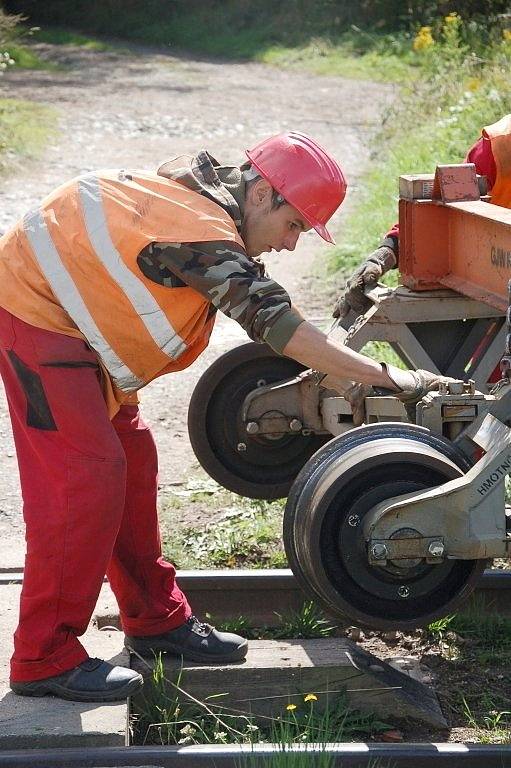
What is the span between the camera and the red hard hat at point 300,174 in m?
3.68

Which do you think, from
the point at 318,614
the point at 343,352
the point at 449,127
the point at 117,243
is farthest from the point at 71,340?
the point at 449,127

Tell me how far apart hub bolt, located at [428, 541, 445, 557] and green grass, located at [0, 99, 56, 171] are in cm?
1172

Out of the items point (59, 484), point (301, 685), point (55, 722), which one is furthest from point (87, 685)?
point (301, 685)

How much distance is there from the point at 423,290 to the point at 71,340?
2136 mm

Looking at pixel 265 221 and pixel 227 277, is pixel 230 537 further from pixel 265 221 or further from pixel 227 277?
pixel 227 277

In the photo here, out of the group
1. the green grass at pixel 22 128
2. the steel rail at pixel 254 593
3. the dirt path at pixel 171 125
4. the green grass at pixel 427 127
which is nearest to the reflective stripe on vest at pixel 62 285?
the steel rail at pixel 254 593

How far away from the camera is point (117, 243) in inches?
140

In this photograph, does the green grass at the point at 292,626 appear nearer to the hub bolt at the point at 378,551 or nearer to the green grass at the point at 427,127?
the hub bolt at the point at 378,551

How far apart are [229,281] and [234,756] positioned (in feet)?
4.52

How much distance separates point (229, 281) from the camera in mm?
3510

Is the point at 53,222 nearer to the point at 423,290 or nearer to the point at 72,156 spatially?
the point at 423,290

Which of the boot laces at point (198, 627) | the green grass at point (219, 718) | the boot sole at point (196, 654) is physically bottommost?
the green grass at point (219, 718)

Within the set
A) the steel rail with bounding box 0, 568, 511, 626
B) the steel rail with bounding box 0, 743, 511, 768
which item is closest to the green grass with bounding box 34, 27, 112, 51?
the steel rail with bounding box 0, 568, 511, 626

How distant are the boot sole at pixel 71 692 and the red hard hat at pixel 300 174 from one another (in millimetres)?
1577
